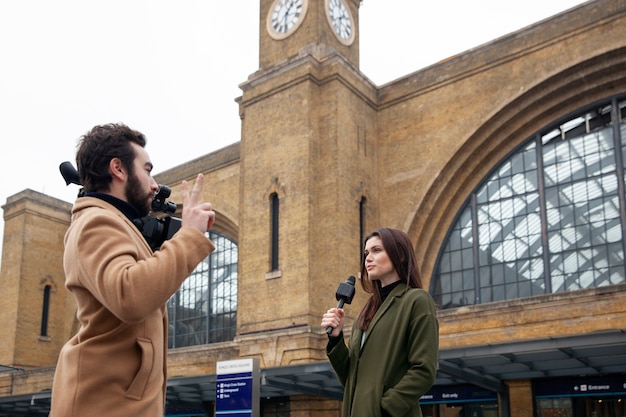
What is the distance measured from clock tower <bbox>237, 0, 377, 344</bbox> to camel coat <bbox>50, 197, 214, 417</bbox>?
1779 cm

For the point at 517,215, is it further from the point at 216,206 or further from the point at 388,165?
the point at 216,206

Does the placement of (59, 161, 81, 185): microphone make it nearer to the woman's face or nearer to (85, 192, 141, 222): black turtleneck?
(85, 192, 141, 222): black turtleneck

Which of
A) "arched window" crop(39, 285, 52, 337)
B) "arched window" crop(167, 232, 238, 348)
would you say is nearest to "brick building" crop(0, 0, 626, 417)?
"arched window" crop(167, 232, 238, 348)

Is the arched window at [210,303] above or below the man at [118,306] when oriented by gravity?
above

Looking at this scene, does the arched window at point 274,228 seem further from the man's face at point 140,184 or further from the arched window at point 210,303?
the man's face at point 140,184

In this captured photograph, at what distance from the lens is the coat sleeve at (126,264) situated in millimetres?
1946

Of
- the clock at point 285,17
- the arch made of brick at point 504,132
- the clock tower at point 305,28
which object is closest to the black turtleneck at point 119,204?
the arch made of brick at point 504,132

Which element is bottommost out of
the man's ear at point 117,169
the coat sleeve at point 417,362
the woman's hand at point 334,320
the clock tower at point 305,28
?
the coat sleeve at point 417,362

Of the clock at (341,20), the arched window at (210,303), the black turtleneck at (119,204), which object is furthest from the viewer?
the arched window at (210,303)

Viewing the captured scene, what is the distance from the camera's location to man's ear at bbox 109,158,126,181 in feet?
7.55

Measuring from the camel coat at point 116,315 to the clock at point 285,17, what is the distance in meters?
21.7

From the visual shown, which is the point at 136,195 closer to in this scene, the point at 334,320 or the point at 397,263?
the point at 334,320

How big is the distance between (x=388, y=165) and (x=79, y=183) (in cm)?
2060

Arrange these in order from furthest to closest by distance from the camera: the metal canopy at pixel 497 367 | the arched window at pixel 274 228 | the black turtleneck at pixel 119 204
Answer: the arched window at pixel 274 228
the metal canopy at pixel 497 367
the black turtleneck at pixel 119 204
